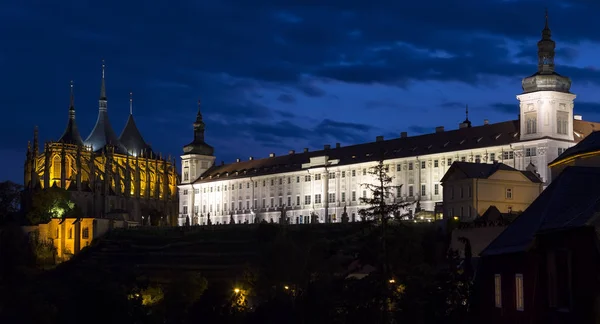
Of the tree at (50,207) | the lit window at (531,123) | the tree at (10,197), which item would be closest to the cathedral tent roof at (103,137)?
the tree at (10,197)

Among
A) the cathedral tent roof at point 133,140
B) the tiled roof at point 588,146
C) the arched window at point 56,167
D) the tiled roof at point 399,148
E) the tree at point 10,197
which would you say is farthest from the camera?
the cathedral tent roof at point 133,140

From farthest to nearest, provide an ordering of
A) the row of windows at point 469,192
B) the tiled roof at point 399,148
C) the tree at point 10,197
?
1. the tree at point 10,197
2. the tiled roof at point 399,148
3. the row of windows at point 469,192

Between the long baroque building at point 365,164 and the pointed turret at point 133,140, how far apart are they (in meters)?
10.7

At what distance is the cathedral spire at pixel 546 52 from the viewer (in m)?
105

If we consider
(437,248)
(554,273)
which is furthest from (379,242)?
(437,248)

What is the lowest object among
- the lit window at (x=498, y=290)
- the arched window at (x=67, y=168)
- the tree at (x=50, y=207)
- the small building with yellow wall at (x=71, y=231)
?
the lit window at (x=498, y=290)

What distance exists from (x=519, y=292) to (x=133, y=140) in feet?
486

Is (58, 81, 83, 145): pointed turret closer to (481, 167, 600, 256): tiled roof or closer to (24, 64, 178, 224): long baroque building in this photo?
(24, 64, 178, 224): long baroque building

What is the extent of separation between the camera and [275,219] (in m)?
140

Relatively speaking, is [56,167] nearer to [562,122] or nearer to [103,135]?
[103,135]

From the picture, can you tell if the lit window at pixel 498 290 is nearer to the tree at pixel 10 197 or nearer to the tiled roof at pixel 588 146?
the tiled roof at pixel 588 146

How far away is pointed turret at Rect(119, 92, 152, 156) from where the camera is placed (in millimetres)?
171375

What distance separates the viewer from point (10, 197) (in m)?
148

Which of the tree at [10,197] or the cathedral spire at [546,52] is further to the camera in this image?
the tree at [10,197]
